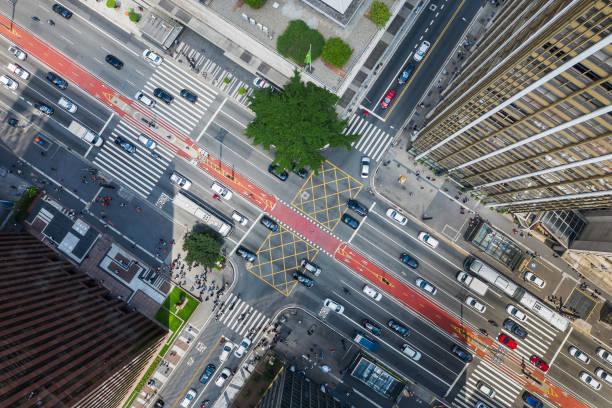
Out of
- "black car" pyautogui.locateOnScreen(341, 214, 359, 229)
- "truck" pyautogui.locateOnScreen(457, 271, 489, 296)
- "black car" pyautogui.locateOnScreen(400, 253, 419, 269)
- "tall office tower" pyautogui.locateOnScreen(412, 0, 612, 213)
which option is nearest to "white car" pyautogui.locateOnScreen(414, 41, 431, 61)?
"tall office tower" pyautogui.locateOnScreen(412, 0, 612, 213)

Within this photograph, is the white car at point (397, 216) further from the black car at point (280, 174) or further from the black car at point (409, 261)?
the black car at point (280, 174)

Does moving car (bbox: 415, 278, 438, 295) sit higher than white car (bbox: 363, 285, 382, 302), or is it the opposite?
moving car (bbox: 415, 278, 438, 295)

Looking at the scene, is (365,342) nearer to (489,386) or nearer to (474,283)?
(474,283)

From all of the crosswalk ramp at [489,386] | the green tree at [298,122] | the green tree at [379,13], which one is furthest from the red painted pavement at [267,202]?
the green tree at [379,13]

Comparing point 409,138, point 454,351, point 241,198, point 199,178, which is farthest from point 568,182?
point 199,178

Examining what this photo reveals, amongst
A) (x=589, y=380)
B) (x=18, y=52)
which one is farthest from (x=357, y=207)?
(x=18, y=52)

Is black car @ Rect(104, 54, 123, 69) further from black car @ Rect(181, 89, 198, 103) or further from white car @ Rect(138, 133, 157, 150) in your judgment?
white car @ Rect(138, 133, 157, 150)

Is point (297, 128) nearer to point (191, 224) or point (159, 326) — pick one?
point (191, 224)
